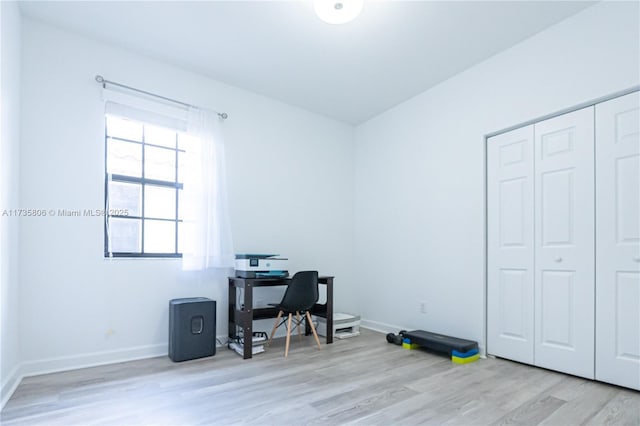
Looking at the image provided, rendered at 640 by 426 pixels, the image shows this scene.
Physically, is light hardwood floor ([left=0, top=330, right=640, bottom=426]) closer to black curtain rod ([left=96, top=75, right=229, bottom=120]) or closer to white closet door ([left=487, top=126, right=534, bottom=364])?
white closet door ([left=487, top=126, right=534, bottom=364])

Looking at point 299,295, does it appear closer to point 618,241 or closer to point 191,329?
point 191,329

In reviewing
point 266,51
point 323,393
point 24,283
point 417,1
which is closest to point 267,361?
point 323,393

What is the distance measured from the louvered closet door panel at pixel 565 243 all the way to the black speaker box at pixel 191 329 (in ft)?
9.73

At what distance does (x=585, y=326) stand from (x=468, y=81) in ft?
8.32

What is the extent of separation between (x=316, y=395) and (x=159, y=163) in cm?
270

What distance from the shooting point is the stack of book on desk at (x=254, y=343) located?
358 centimetres

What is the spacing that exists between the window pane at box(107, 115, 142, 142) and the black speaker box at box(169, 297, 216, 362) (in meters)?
1.66

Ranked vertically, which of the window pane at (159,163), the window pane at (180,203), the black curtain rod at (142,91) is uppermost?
the black curtain rod at (142,91)

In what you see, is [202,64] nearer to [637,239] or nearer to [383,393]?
[383,393]

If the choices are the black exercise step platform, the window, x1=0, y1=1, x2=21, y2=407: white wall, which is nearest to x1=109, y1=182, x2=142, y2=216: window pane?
the window

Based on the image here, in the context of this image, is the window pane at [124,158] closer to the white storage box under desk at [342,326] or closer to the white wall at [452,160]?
the white storage box under desk at [342,326]

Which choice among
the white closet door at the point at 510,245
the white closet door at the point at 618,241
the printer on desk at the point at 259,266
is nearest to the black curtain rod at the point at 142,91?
the printer on desk at the point at 259,266

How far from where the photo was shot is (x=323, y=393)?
2.58 meters

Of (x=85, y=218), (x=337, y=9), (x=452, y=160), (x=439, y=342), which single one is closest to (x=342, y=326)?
(x=439, y=342)
